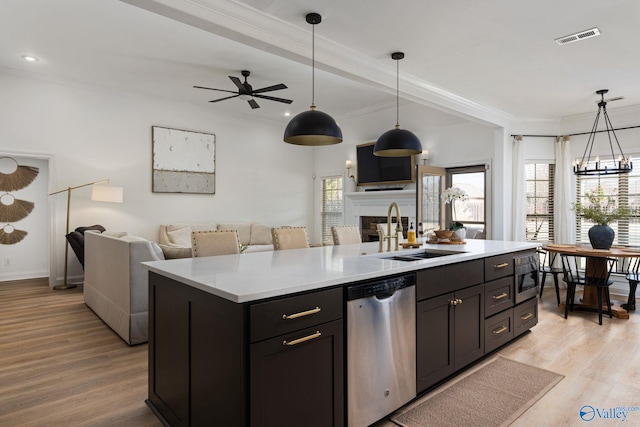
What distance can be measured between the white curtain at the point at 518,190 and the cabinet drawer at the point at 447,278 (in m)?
3.67

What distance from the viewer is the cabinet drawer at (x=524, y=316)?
348 cm

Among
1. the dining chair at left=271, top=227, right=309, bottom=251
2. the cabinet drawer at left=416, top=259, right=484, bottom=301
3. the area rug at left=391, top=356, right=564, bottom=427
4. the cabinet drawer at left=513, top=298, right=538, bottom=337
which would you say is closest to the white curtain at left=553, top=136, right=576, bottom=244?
the cabinet drawer at left=513, top=298, right=538, bottom=337

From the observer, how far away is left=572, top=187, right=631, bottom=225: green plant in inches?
184

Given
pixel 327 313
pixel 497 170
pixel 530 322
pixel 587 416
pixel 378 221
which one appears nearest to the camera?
pixel 327 313

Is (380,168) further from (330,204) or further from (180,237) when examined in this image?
(180,237)

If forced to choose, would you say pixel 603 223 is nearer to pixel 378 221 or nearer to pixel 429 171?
pixel 429 171

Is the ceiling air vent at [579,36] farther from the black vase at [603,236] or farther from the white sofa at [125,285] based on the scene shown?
the white sofa at [125,285]

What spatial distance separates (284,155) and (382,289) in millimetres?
6735

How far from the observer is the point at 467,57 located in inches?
152

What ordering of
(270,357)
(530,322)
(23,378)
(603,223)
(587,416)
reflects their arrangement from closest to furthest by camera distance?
(270,357) → (587,416) → (23,378) → (530,322) → (603,223)

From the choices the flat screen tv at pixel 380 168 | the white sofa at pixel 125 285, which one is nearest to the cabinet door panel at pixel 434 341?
the white sofa at pixel 125 285

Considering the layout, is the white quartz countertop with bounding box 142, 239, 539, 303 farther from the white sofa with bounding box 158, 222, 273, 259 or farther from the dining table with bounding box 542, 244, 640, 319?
the white sofa with bounding box 158, 222, 273, 259

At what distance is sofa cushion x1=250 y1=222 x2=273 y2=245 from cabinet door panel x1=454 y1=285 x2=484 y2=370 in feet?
17.2

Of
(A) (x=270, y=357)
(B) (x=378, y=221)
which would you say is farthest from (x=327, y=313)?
(B) (x=378, y=221)
